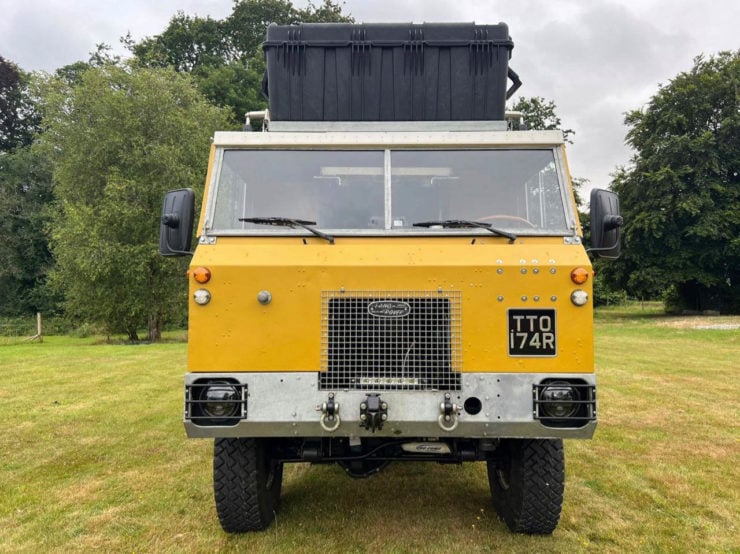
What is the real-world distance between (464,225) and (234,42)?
40.8 m

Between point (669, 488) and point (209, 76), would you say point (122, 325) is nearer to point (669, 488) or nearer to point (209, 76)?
point (209, 76)

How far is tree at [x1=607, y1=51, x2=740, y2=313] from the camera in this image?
94.2ft

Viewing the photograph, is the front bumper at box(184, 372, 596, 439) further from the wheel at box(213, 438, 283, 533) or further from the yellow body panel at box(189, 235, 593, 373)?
the wheel at box(213, 438, 283, 533)

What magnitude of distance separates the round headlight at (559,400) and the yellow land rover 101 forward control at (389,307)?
13mm

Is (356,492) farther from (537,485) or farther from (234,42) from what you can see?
(234,42)

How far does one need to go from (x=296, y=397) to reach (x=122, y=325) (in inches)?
857

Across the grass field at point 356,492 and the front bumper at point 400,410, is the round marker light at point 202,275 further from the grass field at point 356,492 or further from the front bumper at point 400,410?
the grass field at point 356,492

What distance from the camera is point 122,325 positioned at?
22484 mm

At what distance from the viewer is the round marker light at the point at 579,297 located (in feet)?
10.3

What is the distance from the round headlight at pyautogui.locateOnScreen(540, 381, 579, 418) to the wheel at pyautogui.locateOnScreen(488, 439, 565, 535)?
57cm

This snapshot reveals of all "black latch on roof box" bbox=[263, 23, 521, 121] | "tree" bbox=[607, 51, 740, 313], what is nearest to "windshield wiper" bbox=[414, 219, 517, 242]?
"black latch on roof box" bbox=[263, 23, 521, 121]

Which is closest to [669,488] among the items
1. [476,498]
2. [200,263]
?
[476,498]

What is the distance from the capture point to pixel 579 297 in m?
3.13

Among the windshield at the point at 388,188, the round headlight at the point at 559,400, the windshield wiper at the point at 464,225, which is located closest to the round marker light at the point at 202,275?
the windshield at the point at 388,188
